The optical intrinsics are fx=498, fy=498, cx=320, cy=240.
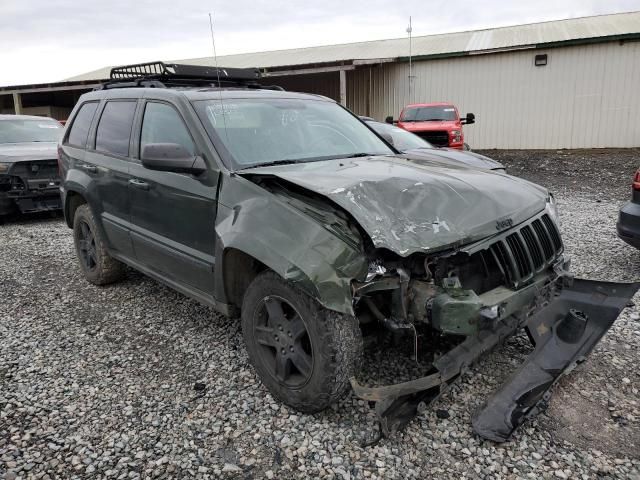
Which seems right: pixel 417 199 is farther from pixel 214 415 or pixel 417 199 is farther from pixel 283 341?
pixel 214 415

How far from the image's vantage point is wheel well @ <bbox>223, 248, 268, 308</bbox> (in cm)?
305

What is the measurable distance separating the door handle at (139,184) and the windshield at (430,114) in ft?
37.2

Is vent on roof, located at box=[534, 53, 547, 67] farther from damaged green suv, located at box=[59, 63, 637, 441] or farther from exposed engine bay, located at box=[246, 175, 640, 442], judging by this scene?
exposed engine bay, located at box=[246, 175, 640, 442]

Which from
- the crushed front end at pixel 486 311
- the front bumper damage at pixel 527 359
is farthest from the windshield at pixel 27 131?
the front bumper damage at pixel 527 359

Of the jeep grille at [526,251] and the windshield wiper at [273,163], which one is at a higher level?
the windshield wiper at [273,163]

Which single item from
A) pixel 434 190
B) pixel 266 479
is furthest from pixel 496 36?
pixel 266 479

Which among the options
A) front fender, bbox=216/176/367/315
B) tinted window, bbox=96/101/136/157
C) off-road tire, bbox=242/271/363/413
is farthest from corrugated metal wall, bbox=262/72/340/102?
off-road tire, bbox=242/271/363/413

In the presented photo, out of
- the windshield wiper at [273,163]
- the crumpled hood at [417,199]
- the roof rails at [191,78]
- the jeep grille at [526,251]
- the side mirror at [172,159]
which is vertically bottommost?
the jeep grille at [526,251]

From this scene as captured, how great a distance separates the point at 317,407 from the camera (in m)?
2.69

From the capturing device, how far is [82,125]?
4863 mm

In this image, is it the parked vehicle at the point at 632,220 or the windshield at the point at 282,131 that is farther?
the parked vehicle at the point at 632,220

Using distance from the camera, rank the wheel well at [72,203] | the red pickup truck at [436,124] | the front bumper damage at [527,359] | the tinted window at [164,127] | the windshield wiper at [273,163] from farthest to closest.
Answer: the red pickup truck at [436,124] → the wheel well at [72,203] → the tinted window at [164,127] → the windshield wiper at [273,163] → the front bumper damage at [527,359]

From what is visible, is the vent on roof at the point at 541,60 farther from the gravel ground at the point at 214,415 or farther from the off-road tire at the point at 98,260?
the off-road tire at the point at 98,260

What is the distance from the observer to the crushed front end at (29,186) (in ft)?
25.7
